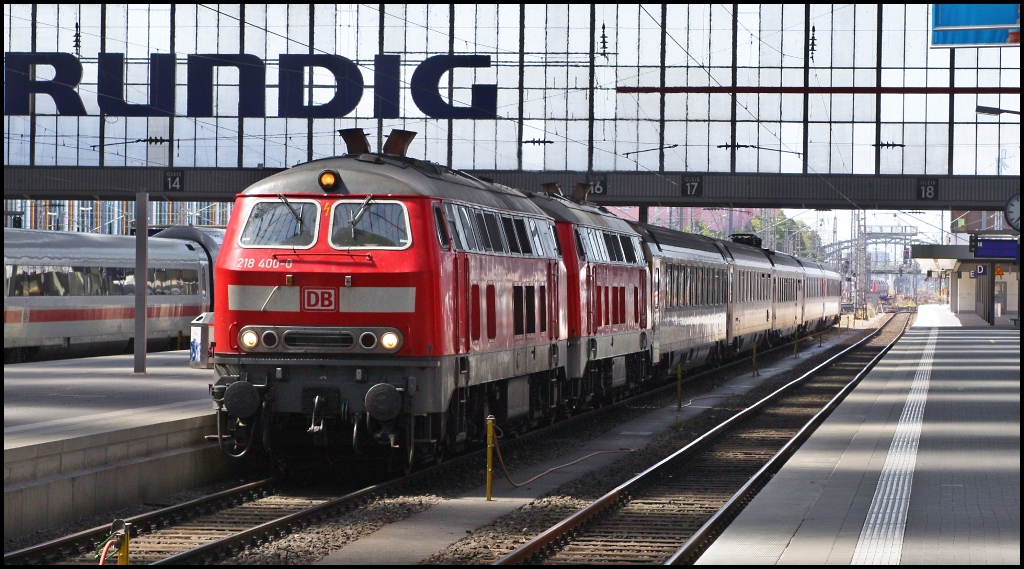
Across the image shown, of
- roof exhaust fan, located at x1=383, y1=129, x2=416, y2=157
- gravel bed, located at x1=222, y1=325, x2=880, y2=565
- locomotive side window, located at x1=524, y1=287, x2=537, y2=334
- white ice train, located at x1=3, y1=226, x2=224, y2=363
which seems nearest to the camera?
gravel bed, located at x1=222, y1=325, x2=880, y2=565

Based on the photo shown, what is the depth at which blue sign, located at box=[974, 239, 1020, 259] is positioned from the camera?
37.3 m

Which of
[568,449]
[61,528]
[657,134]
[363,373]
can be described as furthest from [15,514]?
[657,134]

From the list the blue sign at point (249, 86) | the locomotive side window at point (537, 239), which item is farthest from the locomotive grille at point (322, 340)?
the blue sign at point (249, 86)

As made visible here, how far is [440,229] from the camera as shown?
44.5 ft

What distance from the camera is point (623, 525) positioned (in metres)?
12.0

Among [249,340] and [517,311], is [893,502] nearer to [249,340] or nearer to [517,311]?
[517,311]

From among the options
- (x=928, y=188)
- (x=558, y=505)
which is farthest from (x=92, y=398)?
(x=928, y=188)

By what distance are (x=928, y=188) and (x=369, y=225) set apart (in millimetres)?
32956

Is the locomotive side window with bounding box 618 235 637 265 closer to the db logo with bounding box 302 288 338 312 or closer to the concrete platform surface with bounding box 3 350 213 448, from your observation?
the concrete platform surface with bounding box 3 350 213 448

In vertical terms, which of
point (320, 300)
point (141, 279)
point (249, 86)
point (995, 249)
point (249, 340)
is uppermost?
point (249, 86)

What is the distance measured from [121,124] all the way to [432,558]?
3932 cm

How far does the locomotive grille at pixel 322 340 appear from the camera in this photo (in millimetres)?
12984

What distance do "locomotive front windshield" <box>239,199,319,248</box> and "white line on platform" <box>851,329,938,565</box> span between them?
6199mm

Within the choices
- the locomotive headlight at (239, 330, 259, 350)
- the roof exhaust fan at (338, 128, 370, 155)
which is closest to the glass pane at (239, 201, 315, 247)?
the locomotive headlight at (239, 330, 259, 350)
